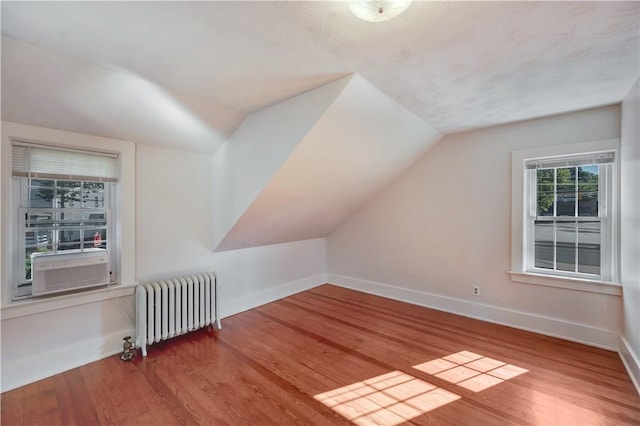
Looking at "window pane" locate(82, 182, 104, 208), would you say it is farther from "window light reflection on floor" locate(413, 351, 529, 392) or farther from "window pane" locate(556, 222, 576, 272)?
"window pane" locate(556, 222, 576, 272)

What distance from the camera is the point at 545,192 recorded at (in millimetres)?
2994

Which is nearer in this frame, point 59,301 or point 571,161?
point 59,301

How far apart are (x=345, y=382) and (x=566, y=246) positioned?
2744mm

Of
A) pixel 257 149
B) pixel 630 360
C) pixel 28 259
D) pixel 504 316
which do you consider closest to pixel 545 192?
pixel 504 316

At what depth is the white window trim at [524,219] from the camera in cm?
253

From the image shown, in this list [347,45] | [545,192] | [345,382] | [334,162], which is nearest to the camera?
[347,45]

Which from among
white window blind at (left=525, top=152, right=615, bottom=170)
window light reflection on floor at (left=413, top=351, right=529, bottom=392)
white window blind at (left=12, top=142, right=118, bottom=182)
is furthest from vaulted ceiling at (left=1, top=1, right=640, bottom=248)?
window light reflection on floor at (left=413, top=351, right=529, bottom=392)

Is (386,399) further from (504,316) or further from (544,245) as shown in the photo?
(544,245)

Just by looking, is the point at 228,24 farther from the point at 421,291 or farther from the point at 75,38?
the point at 421,291

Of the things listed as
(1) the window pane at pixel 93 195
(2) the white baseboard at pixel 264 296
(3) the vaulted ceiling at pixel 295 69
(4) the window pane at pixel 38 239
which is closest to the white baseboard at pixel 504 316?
(2) the white baseboard at pixel 264 296

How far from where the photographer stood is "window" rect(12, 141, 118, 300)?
220cm

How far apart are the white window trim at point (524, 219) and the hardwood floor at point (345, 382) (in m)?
0.59

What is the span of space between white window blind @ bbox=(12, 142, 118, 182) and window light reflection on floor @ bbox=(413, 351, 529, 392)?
346cm

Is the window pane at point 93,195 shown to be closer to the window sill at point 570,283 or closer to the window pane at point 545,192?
the window sill at point 570,283
